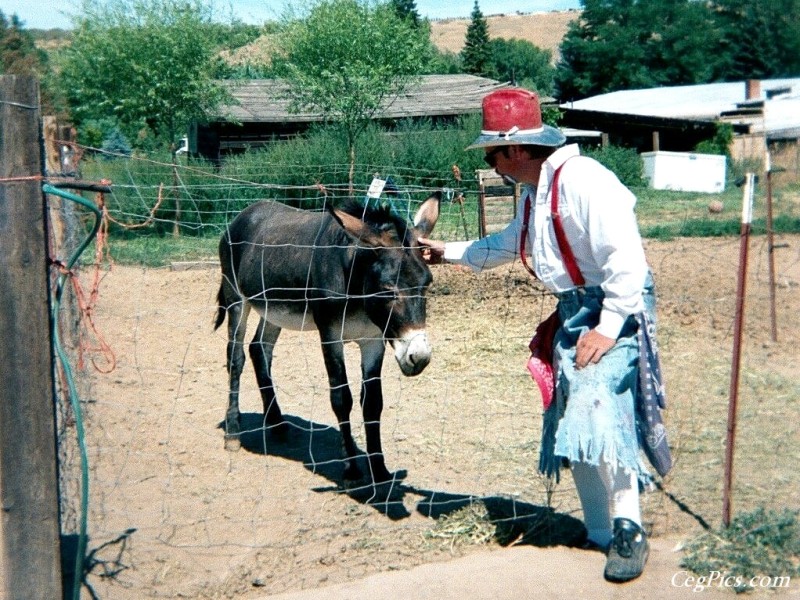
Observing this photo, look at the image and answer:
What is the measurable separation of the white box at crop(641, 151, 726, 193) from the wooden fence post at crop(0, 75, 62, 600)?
77.5 ft

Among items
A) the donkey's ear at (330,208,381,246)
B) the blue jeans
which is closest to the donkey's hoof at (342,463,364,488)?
the donkey's ear at (330,208,381,246)

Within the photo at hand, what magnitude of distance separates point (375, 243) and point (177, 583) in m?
1.97

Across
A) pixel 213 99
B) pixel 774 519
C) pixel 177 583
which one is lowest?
pixel 177 583

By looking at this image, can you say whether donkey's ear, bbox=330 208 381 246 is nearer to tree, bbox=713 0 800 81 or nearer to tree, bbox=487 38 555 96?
tree, bbox=713 0 800 81

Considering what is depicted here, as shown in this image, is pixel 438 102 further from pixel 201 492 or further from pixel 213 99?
pixel 201 492

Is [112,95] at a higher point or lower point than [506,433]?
higher

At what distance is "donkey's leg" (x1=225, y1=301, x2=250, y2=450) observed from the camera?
6469 millimetres

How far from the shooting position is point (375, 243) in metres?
4.91

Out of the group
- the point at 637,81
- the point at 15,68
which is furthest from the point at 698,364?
the point at 637,81

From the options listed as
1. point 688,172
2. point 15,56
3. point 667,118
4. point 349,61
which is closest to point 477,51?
point 667,118

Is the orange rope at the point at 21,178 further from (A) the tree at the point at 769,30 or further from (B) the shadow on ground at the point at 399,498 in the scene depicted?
(A) the tree at the point at 769,30

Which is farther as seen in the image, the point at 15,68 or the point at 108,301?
the point at 15,68

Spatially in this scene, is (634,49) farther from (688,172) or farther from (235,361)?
(235,361)

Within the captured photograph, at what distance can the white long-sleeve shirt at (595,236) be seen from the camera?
3426mm
